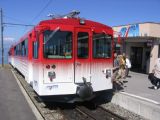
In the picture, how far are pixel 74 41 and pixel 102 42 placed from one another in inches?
49.7

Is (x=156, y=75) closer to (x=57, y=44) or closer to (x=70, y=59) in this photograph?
(x=70, y=59)

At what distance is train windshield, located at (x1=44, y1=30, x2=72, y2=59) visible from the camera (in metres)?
8.63

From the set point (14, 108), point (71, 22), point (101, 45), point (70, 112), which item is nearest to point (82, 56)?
point (101, 45)

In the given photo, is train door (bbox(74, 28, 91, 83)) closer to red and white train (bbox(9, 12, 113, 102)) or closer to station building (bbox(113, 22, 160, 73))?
red and white train (bbox(9, 12, 113, 102))

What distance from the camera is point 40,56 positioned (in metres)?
8.54

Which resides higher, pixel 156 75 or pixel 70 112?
pixel 156 75

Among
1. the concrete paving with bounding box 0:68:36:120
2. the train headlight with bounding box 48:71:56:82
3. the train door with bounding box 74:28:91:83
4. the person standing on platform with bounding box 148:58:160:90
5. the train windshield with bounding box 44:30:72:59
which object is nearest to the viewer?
the concrete paving with bounding box 0:68:36:120

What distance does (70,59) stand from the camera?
29.3ft

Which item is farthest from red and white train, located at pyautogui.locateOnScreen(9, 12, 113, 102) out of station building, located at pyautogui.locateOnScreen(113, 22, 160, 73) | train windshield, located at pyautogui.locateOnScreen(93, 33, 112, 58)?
station building, located at pyautogui.locateOnScreen(113, 22, 160, 73)

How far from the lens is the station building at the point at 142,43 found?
17391 millimetres

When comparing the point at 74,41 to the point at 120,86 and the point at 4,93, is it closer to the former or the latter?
the point at 120,86

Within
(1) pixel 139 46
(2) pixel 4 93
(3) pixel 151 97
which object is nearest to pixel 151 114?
(3) pixel 151 97

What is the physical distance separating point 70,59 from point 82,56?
49cm

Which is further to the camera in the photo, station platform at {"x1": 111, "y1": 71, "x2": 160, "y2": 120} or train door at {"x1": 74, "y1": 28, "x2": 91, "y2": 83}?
train door at {"x1": 74, "y1": 28, "x2": 91, "y2": 83}
